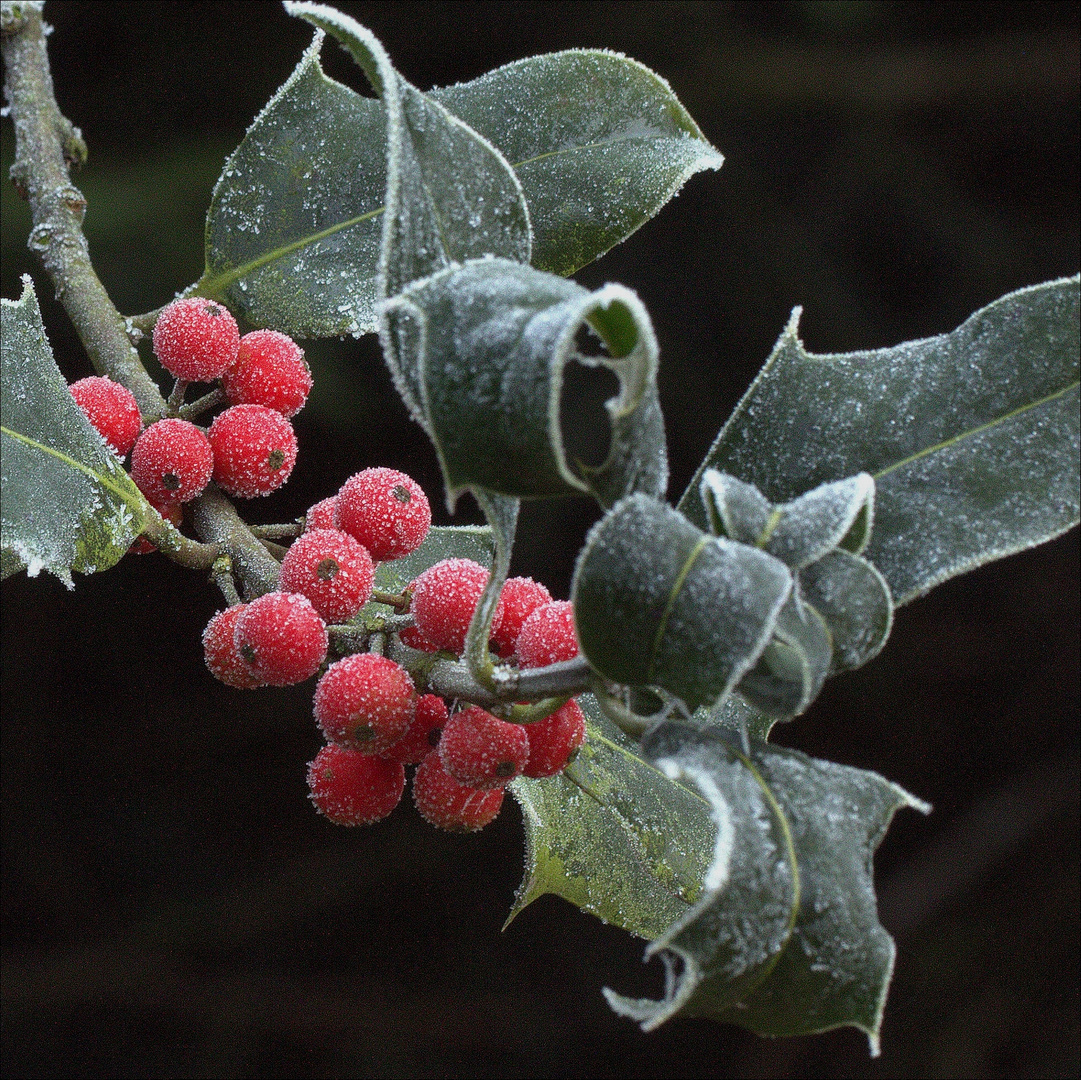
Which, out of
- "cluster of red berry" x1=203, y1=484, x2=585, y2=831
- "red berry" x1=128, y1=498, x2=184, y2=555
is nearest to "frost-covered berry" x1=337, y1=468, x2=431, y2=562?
"cluster of red berry" x1=203, y1=484, x2=585, y2=831

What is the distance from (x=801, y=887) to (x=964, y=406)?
250 mm

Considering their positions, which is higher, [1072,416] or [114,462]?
[1072,416]

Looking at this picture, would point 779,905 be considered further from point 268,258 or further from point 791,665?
point 268,258

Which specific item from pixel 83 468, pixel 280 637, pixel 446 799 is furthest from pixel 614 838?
pixel 83 468

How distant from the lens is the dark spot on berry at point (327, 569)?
64 centimetres

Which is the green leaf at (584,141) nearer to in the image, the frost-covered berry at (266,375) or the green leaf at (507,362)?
→ the frost-covered berry at (266,375)

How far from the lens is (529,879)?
75cm

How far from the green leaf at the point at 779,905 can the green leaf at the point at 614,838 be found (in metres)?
0.24

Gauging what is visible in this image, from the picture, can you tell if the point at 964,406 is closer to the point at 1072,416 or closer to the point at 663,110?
the point at 1072,416

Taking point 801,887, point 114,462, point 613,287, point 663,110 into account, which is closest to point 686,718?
point 801,887

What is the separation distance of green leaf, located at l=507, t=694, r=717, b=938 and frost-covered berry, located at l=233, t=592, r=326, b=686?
0.20m

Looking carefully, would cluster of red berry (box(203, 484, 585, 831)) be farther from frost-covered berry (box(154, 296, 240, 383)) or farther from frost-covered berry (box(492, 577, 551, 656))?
frost-covered berry (box(154, 296, 240, 383))

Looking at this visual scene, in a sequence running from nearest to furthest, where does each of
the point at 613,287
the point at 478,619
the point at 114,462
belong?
the point at 613,287 < the point at 478,619 < the point at 114,462

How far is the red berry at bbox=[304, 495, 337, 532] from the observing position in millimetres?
716
